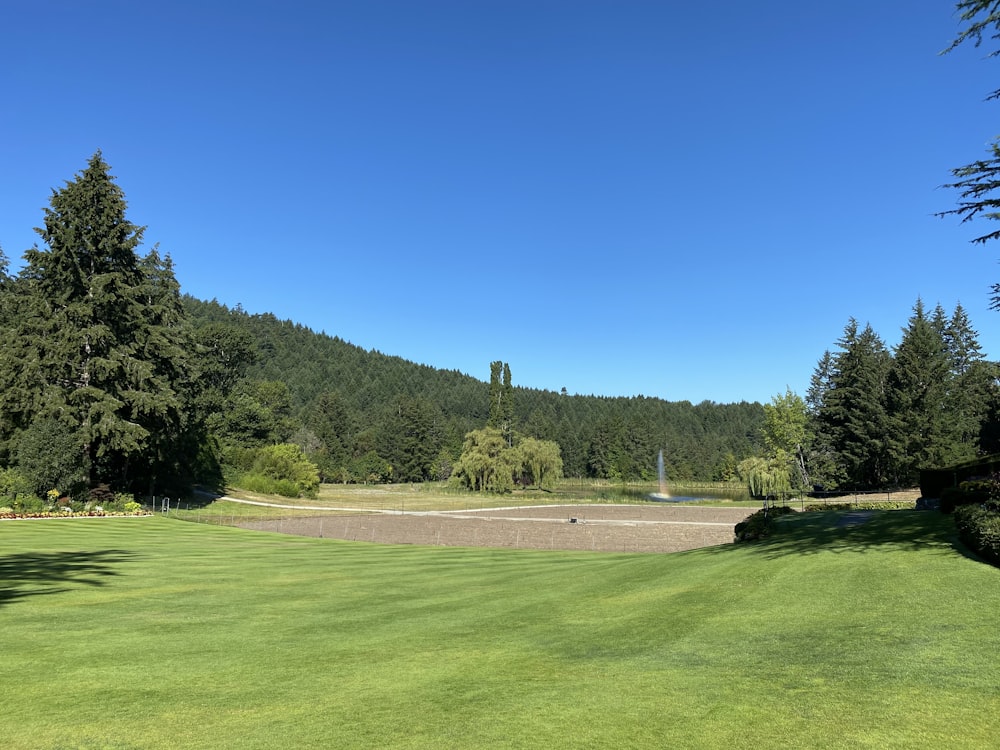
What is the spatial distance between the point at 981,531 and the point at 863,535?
5.25 metres

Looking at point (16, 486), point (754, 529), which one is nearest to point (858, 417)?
point (754, 529)

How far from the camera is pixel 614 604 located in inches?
449

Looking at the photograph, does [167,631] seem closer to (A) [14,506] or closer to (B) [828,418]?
(A) [14,506]

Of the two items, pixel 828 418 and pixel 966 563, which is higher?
pixel 828 418

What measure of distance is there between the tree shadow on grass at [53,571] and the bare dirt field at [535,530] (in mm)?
14302

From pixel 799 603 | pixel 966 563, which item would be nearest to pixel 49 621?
pixel 799 603

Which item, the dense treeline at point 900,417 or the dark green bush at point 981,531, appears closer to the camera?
the dark green bush at point 981,531

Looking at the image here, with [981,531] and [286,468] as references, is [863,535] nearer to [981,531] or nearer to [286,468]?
[981,531]

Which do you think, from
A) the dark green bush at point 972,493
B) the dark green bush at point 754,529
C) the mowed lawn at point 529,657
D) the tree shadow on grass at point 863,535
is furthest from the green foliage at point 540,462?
the mowed lawn at point 529,657

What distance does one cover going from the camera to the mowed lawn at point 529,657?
5402 millimetres

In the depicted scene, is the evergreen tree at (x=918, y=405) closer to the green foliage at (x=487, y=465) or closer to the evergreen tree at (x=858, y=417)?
the evergreen tree at (x=858, y=417)

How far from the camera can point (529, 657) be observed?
7.98m

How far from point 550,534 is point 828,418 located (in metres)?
56.5

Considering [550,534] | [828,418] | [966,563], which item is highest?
[828,418]
